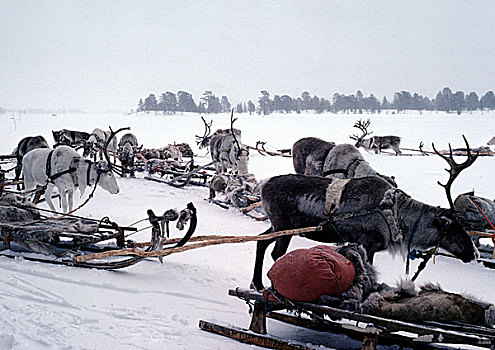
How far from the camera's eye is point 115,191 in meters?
8.36

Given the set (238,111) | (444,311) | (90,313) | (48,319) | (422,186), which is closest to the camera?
(444,311)

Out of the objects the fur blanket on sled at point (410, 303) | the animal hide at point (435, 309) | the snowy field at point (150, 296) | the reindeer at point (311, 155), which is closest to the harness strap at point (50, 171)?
the snowy field at point (150, 296)

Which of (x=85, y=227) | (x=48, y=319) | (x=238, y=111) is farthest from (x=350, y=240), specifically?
(x=238, y=111)

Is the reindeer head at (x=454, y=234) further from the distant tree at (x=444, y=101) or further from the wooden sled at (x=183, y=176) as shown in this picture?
the distant tree at (x=444, y=101)

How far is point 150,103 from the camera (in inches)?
3157

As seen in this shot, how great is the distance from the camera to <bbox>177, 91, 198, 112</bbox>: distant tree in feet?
254

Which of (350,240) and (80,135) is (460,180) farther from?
(80,135)

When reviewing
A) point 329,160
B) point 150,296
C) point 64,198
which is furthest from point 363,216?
point 64,198

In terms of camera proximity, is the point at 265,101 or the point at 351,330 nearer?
the point at 351,330

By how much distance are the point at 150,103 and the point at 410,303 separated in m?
80.7

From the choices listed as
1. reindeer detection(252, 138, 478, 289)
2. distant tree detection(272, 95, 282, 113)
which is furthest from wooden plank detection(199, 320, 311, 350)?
distant tree detection(272, 95, 282, 113)

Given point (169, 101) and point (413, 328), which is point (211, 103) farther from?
point (413, 328)

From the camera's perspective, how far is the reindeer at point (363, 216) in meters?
4.35

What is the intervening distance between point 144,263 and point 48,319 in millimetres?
1892
